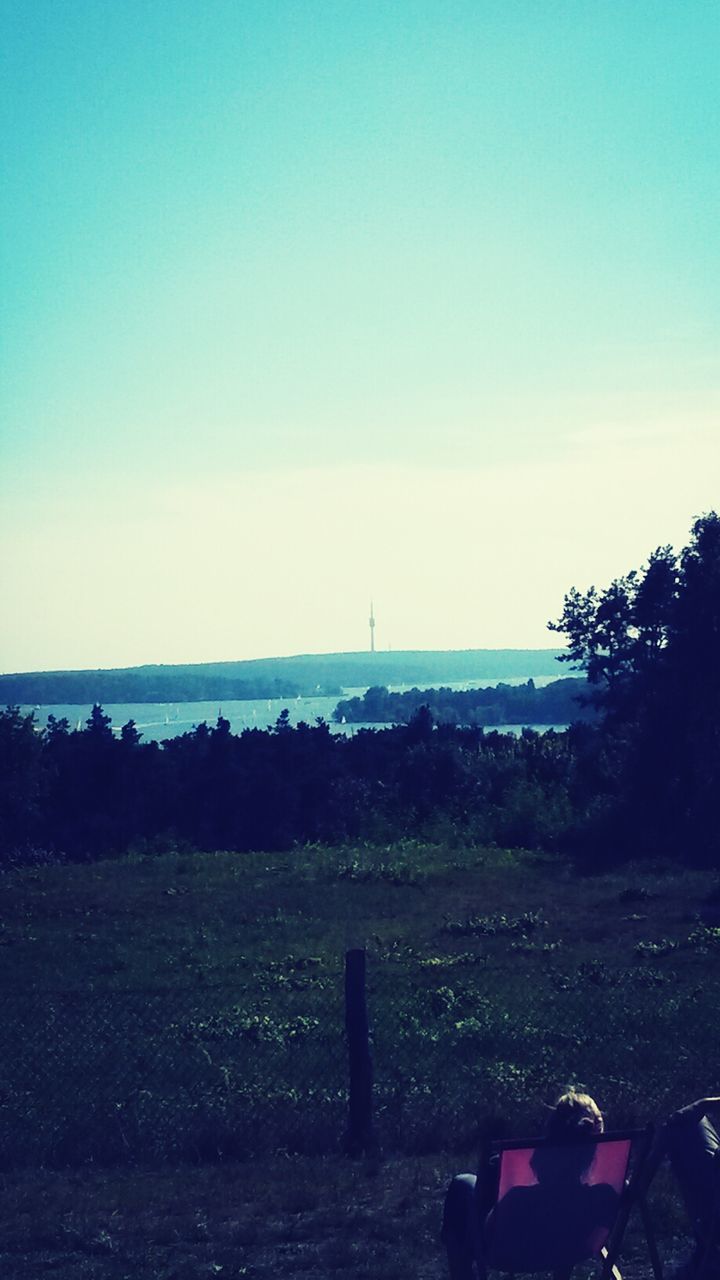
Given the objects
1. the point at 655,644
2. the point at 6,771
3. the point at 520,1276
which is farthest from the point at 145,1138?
the point at 6,771

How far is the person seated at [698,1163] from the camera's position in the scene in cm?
434

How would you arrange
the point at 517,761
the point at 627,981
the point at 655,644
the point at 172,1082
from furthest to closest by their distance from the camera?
1. the point at 517,761
2. the point at 655,644
3. the point at 627,981
4. the point at 172,1082

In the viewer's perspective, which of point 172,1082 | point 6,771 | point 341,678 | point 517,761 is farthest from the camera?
point 341,678

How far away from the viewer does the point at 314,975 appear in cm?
1569

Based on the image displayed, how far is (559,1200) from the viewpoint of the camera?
430 centimetres

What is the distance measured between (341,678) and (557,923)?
367 ft

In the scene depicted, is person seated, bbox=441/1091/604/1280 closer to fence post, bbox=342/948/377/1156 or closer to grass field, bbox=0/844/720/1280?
grass field, bbox=0/844/720/1280

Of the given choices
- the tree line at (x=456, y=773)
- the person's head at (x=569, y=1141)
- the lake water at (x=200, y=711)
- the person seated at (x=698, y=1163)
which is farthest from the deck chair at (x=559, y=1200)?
the lake water at (x=200, y=711)

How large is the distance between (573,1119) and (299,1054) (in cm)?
701

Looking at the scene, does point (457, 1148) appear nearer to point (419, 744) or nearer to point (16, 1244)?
point (16, 1244)

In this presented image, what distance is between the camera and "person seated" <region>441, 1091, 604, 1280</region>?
14.0 feet

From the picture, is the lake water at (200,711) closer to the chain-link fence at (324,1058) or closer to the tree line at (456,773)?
the tree line at (456,773)

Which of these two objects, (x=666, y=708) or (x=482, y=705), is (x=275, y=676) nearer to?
(x=482, y=705)

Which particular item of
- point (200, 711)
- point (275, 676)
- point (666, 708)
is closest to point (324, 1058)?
point (666, 708)
